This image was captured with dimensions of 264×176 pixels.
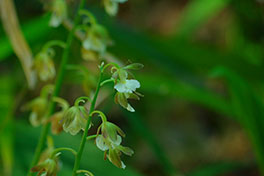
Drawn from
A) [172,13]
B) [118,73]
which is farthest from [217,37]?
[118,73]

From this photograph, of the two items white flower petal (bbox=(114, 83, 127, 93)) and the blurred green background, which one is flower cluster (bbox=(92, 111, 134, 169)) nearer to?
white flower petal (bbox=(114, 83, 127, 93))

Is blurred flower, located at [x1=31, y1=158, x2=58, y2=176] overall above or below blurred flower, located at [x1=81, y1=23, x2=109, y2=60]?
below

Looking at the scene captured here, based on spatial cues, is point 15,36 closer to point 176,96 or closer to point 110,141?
point 110,141

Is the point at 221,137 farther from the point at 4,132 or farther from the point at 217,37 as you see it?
the point at 4,132

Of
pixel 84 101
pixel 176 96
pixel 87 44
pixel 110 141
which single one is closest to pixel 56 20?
pixel 87 44

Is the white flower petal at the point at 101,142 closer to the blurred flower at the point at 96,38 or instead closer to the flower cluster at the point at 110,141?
the flower cluster at the point at 110,141

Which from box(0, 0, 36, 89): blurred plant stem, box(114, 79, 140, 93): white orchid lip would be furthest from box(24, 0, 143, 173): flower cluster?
box(0, 0, 36, 89): blurred plant stem

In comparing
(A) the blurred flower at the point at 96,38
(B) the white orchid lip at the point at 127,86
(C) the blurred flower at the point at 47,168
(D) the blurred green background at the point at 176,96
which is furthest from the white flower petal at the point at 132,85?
(D) the blurred green background at the point at 176,96
